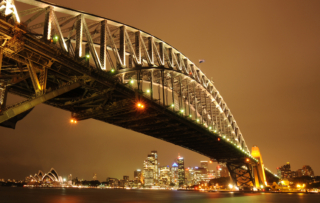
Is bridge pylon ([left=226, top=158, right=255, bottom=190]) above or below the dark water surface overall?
above

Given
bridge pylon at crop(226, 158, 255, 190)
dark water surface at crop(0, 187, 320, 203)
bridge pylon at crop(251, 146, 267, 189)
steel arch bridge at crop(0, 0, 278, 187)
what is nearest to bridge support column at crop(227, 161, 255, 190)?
bridge pylon at crop(226, 158, 255, 190)

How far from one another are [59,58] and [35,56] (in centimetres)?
184

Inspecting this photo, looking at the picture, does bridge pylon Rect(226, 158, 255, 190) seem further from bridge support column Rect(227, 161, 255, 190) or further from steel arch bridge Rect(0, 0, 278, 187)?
steel arch bridge Rect(0, 0, 278, 187)

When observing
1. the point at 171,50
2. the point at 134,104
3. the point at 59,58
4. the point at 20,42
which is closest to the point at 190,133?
the point at 171,50

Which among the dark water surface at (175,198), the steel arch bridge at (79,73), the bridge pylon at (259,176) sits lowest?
the dark water surface at (175,198)

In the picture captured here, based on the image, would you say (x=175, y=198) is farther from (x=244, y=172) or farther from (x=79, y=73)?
(x=79, y=73)

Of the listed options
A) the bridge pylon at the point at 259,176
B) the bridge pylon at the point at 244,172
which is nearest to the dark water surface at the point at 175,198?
the bridge pylon at the point at 244,172

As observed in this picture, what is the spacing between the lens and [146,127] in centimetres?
4575

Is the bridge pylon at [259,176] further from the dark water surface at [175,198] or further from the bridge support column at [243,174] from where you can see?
the dark water surface at [175,198]

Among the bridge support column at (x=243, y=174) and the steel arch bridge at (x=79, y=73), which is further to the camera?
the bridge support column at (x=243, y=174)

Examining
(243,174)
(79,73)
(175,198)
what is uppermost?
(79,73)

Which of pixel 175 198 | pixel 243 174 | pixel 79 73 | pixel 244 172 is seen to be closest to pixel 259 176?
pixel 244 172

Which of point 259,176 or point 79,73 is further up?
point 79,73

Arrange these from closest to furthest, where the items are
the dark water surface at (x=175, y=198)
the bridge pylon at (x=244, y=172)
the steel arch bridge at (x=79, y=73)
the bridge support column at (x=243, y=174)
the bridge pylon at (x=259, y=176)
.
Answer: the steel arch bridge at (x=79, y=73) < the dark water surface at (x=175, y=198) < the bridge pylon at (x=244, y=172) < the bridge support column at (x=243, y=174) < the bridge pylon at (x=259, y=176)
